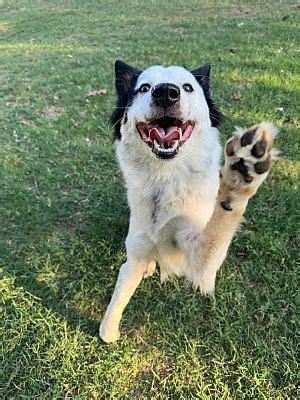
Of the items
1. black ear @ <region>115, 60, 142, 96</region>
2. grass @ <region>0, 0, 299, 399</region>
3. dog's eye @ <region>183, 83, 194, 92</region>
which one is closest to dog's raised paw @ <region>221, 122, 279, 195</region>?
dog's eye @ <region>183, 83, 194, 92</region>

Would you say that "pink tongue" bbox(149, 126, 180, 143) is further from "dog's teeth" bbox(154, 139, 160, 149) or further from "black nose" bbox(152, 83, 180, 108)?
"black nose" bbox(152, 83, 180, 108)

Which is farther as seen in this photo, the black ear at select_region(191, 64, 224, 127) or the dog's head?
the black ear at select_region(191, 64, 224, 127)

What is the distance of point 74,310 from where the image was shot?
280cm

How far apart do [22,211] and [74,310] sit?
1.21 m

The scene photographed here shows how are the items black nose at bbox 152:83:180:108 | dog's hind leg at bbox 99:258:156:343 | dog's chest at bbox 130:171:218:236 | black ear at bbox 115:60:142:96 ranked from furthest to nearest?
black ear at bbox 115:60:142:96 < dog's hind leg at bbox 99:258:156:343 < dog's chest at bbox 130:171:218:236 < black nose at bbox 152:83:180:108

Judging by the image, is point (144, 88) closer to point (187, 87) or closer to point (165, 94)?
point (187, 87)

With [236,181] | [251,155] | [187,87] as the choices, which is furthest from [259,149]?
[187,87]

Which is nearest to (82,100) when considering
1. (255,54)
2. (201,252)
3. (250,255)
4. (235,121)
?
(235,121)

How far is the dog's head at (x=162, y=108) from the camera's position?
82.0 inches

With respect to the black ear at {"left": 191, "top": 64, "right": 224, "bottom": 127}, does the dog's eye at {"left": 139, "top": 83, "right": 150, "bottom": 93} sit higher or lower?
higher

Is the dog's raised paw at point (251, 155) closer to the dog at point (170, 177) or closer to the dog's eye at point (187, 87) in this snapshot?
the dog at point (170, 177)

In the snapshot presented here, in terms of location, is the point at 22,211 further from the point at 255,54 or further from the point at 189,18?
the point at 189,18

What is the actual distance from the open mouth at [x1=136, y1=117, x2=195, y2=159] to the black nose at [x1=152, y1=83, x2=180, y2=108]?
0.11 metres

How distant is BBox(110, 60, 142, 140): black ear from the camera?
101 inches
